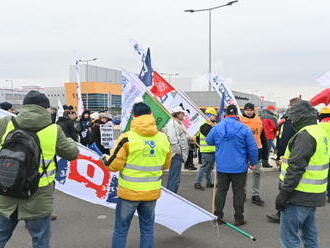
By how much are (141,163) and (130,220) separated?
2.12ft

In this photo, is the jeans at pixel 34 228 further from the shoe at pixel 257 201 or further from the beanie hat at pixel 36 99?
the shoe at pixel 257 201

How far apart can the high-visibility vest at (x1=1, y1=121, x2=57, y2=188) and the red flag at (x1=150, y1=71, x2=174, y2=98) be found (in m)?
3.54

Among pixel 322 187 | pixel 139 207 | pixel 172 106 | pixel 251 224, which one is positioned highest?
pixel 172 106

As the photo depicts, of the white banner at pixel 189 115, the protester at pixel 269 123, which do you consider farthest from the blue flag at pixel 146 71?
the protester at pixel 269 123

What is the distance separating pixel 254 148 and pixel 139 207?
7.38 ft

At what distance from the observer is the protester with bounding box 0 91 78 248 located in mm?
2920

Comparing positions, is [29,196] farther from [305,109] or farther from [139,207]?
[305,109]

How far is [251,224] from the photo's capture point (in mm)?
5340

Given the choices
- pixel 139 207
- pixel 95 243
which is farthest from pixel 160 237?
pixel 139 207

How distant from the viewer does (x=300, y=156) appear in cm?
317

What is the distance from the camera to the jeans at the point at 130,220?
3627 millimetres

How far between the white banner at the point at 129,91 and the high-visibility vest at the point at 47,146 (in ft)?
6.25

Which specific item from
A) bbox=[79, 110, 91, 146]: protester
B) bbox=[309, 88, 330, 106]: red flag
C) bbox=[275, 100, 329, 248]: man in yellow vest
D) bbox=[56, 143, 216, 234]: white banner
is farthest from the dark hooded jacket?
bbox=[79, 110, 91, 146]: protester

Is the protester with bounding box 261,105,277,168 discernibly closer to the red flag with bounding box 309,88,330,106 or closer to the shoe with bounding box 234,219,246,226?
the shoe with bounding box 234,219,246,226
